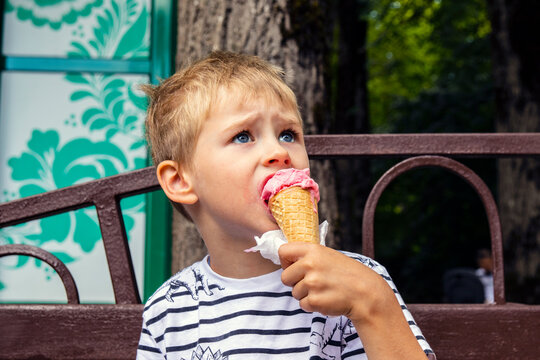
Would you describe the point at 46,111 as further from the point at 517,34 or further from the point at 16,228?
the point at 517,34

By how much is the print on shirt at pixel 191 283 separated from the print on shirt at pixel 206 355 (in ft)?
0.56

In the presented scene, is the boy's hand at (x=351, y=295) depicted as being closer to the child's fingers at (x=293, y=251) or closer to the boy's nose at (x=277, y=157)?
the child's fingers at (x=293, y=251)

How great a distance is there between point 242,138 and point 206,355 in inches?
25.5

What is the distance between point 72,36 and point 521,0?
5163 millimetres

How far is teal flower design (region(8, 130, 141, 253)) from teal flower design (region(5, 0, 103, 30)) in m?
0.73

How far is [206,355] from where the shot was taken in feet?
5.52

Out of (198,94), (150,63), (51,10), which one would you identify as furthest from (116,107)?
(198,94)

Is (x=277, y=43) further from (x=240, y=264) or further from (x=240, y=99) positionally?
(x=240, y=264)

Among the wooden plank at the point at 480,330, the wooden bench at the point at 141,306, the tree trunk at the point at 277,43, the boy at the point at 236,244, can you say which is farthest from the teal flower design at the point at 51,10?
the wooden plank at the point at 480,330

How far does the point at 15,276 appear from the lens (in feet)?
12.0

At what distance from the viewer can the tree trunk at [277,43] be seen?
111 inches

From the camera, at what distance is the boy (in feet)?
5.31

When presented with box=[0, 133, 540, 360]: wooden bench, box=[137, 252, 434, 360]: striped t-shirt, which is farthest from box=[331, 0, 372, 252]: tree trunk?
box=[137, 252, 434, 360]: striped t-shirt

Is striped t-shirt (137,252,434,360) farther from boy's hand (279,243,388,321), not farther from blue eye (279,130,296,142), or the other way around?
blue eye (279,130,296,142)
